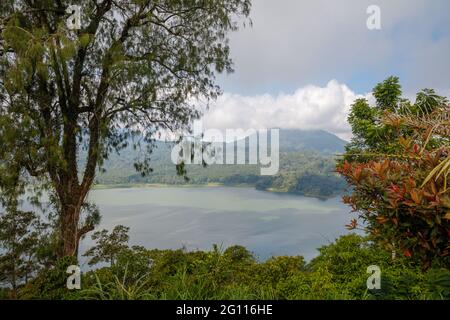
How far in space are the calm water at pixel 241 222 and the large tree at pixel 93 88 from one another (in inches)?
482

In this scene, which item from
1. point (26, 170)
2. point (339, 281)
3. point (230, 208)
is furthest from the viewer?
point (230, 208)

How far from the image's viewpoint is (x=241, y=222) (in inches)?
1303

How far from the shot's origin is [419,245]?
5.62 feet

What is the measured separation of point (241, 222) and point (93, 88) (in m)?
29.1

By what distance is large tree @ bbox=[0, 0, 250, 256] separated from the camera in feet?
13.7

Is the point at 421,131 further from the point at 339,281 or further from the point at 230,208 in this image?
the point at 230,208

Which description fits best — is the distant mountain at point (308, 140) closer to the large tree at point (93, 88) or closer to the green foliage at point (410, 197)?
the large tree at point (93, 88)

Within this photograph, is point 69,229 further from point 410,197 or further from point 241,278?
point 410,197

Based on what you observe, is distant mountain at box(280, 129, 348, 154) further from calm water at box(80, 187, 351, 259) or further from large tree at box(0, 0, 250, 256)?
large tree at box(0, 0, 250, 256)

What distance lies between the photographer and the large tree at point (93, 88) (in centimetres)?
418

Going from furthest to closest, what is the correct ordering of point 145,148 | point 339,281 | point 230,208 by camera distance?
point 230,208, point 145,148, point 339,281

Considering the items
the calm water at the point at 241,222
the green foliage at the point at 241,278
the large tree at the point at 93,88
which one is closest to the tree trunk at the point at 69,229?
the large tree at the point at 93,88

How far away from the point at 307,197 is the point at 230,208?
1150 cm
